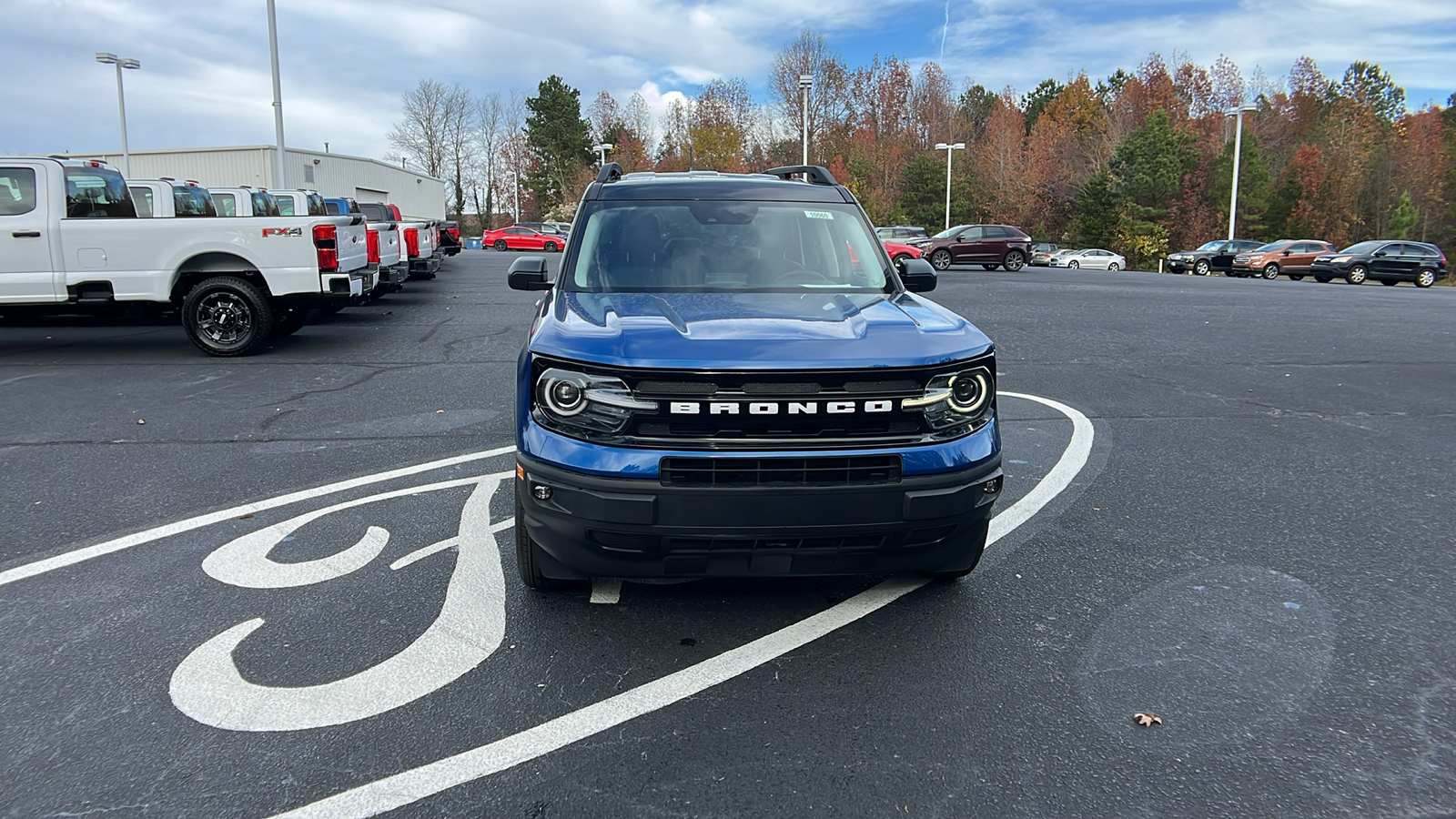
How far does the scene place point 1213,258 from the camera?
1618 inches

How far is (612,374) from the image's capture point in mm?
3104

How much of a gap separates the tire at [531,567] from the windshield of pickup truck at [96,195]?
9.42m

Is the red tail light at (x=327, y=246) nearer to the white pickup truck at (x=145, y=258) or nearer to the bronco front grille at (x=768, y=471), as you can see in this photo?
the white pickup truck at (x=145, y=258)

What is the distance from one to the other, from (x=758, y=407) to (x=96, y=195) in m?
10.6

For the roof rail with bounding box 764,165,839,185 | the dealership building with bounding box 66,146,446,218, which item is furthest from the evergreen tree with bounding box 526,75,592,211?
the roof rail with bounding box 764,165,839,185

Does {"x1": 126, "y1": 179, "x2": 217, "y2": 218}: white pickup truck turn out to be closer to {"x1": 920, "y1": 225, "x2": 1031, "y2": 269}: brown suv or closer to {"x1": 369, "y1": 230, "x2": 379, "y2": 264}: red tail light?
{"x1": 369, "y1": 230, "x2": 379, "y2": 264}: red tail light

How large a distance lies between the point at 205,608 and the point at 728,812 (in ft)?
8.28

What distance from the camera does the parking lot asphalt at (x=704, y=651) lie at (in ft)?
8.55

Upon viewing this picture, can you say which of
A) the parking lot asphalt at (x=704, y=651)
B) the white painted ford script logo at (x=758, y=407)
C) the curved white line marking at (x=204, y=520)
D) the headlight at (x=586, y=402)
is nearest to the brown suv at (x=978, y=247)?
the parking lot asphalt at (x=704, y=651)

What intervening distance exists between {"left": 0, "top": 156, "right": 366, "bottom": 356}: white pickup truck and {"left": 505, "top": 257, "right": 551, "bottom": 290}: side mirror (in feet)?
21.7

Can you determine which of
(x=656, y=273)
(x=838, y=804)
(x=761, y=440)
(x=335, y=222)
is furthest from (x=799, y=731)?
(x=335, y=222)

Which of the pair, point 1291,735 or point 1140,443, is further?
point 1140,443

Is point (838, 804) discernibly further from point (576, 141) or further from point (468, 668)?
point (576, 141)

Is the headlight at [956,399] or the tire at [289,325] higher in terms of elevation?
the headlight at [956,399]
